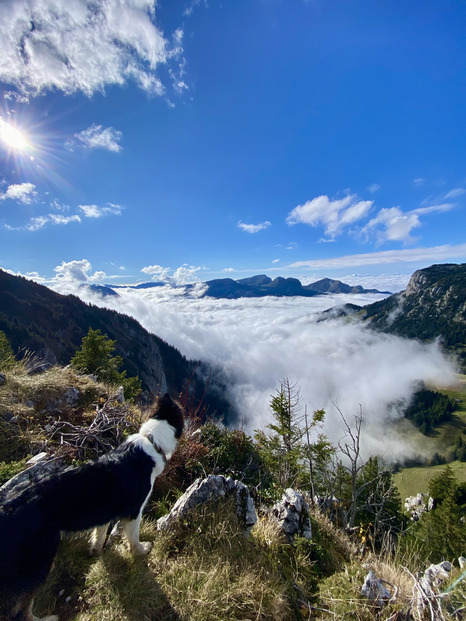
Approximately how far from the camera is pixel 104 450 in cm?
529

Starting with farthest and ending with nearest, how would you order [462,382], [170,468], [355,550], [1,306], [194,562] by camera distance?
[462,382] < [1,306] < [170,468] < [355,550] < [194,562]

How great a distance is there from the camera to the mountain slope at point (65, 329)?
240ft

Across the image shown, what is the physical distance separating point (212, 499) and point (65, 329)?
106383 mm

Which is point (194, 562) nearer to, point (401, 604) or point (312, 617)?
point (312, 617)

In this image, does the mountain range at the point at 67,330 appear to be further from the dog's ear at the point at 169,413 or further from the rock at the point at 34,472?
the dog's ear at the point at 169,413

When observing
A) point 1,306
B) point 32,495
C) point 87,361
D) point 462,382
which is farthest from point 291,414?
point 462,382

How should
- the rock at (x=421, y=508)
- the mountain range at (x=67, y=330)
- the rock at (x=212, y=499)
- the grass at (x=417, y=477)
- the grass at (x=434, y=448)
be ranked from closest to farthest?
the rock at (x=212, y=499) < the rock at (x=421, y=508) < the mountain range at (x=67, y=330) < the grass at (x=417, y=477) < the grass at (x=434, y=448)

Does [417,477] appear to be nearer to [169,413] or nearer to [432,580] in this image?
[432,580]

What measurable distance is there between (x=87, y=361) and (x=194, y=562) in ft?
54.1

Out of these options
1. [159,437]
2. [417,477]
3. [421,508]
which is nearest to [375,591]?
[159,437]

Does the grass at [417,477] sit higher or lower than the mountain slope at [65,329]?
lower

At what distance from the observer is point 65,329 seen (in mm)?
91500

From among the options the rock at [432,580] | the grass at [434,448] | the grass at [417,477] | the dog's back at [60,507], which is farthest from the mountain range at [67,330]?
the grass at [434,448]

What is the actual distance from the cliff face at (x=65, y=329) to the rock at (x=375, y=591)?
203 ft
